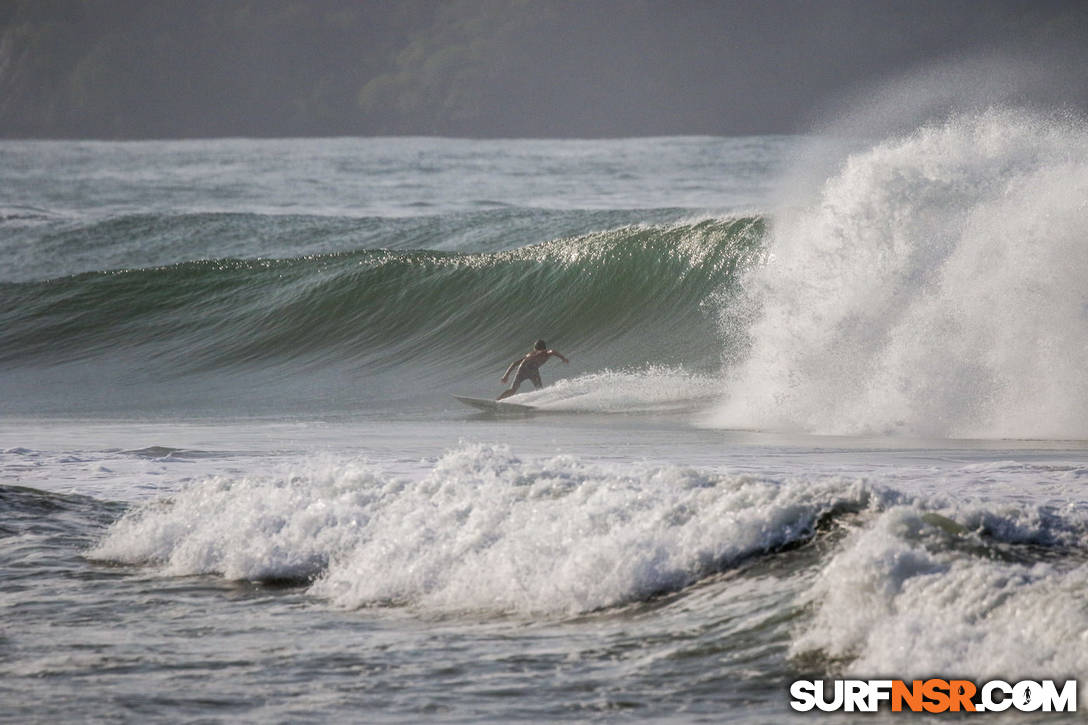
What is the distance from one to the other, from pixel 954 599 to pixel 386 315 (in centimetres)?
1804

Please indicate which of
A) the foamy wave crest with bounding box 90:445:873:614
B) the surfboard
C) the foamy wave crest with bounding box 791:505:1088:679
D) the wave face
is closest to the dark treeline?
the wave face

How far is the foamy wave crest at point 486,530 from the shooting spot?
7027mm

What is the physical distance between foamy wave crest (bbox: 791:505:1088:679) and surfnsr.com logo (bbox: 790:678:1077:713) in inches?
2.6

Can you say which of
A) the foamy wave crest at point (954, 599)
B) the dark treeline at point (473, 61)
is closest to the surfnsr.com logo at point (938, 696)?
the foamy wave crest at point (954, 599)

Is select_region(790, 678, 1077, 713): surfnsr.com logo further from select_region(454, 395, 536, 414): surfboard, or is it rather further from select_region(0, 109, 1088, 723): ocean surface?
select_region(454, 395, 536, 414): surfboard

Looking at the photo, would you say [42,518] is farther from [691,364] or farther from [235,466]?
[691,364]

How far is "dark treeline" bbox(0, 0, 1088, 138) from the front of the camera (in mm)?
98000

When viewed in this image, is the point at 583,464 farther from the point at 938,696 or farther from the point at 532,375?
the point at 532,375

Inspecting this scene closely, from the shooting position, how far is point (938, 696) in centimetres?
527

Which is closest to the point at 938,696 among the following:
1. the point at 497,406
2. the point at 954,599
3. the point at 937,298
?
the point at 954,599

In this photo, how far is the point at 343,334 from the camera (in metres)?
22.8

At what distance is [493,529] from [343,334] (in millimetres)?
15364

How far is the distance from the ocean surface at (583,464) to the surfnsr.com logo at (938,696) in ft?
0.25

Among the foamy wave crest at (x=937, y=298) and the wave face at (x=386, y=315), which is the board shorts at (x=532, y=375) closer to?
the wave face at (x=386, y=315)
